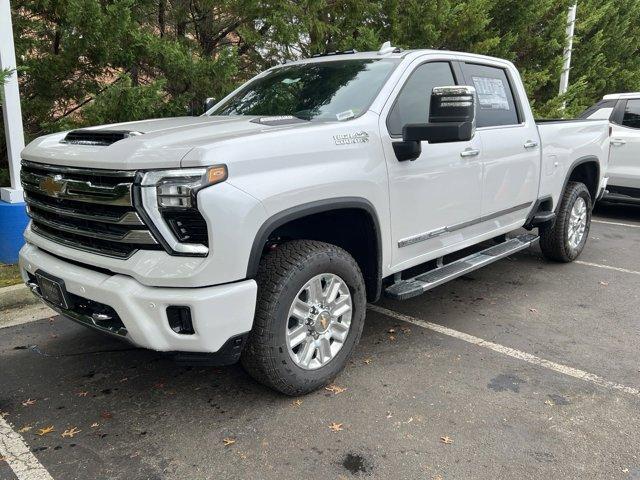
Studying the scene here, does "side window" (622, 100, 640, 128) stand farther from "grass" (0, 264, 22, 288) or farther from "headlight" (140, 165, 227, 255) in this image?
"grass" (0, 264, 22, 288)

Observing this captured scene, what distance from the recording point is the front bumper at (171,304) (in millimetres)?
2756

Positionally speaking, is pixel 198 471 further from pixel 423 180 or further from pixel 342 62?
pixel 342 62

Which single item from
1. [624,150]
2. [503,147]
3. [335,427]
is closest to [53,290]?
[335,427]

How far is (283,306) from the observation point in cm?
309

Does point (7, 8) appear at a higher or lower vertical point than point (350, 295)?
higher

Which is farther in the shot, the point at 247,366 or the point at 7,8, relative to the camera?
the point at 7,8

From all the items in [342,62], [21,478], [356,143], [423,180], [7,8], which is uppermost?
[7,8]

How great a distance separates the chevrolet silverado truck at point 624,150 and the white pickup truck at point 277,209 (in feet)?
15.4

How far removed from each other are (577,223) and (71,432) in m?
5.34

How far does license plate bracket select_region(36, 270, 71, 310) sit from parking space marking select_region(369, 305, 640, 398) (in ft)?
8.39

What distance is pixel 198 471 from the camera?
9.00 feet

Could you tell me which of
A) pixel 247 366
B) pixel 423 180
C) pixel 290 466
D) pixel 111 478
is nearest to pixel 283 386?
pixel 247 366

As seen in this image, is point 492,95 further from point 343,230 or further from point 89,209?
point 89,209

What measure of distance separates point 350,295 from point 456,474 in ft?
3.96
